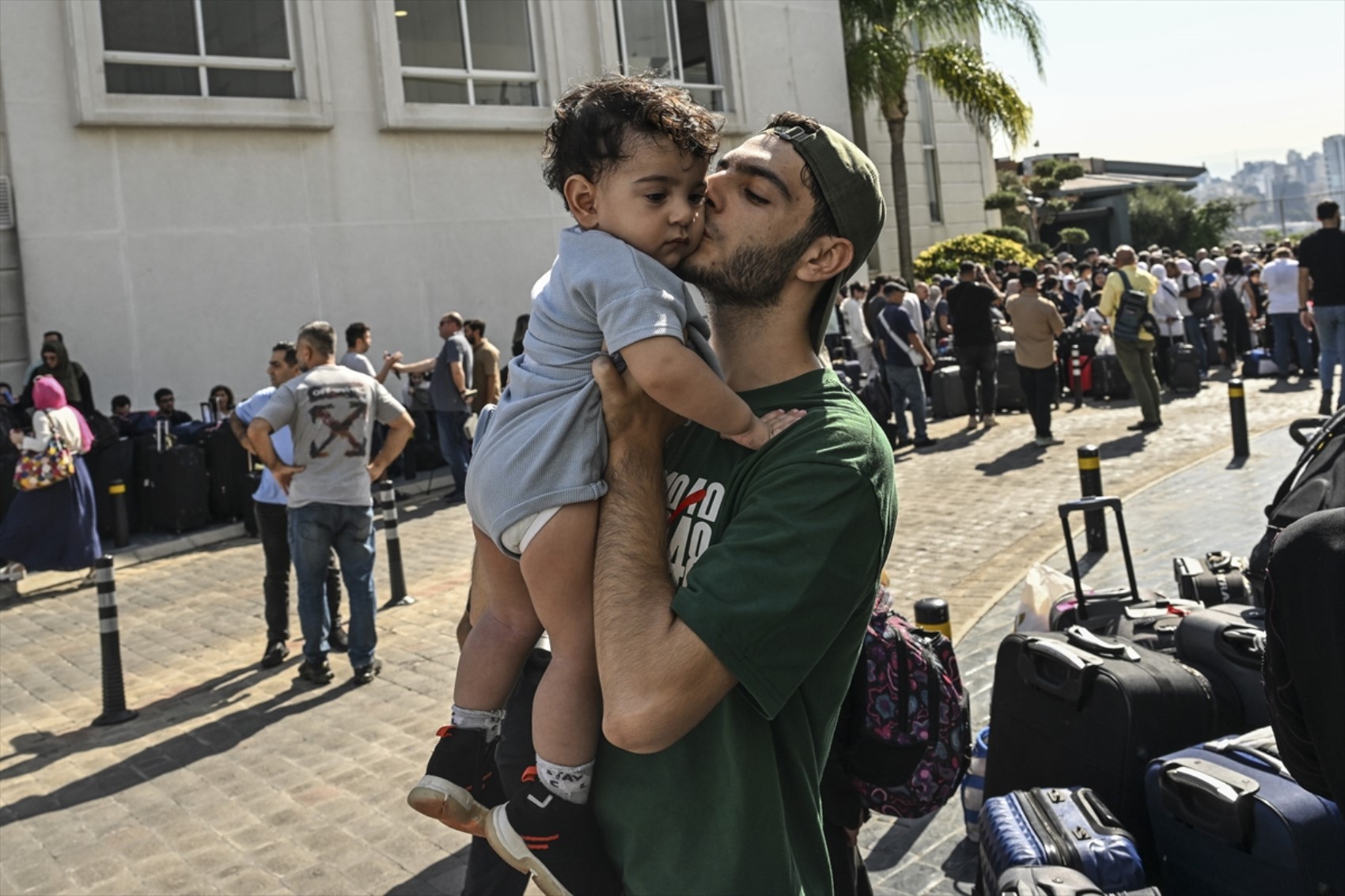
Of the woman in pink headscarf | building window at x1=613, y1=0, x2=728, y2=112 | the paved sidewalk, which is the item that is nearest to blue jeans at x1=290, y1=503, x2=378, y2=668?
the paved sidewalk

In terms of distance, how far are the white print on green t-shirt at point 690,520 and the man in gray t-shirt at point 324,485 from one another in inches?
231

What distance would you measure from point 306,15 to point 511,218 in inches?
167

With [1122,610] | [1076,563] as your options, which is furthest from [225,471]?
[1122,610]

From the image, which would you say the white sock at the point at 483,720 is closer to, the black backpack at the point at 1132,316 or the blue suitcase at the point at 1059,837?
the blue suitcase at the point at 1059,837

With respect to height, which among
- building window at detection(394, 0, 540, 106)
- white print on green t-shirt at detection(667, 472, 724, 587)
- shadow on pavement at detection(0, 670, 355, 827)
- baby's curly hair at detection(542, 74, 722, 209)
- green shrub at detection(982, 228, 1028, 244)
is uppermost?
building window at detection(394, 0, 540, 106)

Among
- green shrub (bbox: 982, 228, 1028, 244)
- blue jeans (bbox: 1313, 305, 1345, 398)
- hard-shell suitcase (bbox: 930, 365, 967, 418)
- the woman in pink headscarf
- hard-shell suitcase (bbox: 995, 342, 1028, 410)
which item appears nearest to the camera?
the woman in pink headscarf

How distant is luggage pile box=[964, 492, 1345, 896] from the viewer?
3115 millimetres

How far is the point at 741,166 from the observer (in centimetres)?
220

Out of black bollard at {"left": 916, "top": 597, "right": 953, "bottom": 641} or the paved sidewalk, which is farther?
black bollard at {"left": 916, "top": 597, "right": 953, "bottom": 641}

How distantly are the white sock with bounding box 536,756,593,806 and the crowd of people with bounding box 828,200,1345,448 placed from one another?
11.7m

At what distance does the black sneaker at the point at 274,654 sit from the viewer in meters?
8.12

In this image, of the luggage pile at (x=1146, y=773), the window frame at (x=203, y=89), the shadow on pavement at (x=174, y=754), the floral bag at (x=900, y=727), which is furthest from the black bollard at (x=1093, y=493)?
the window frame at (x=203, y=89)

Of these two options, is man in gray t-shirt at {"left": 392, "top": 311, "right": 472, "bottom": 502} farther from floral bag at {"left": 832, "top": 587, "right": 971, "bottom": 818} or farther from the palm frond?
the palm frond

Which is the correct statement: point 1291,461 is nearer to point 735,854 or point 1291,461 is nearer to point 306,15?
point 735,854
